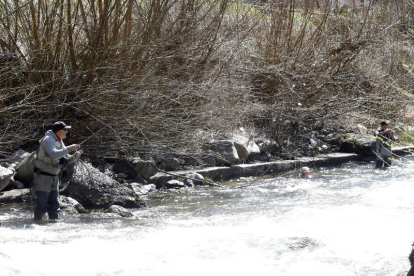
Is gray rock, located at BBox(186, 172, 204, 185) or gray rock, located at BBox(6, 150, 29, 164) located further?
gray rock, located at BBox(186, 172, 204, 185)

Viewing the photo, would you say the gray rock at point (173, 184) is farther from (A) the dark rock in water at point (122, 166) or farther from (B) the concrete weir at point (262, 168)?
(A) the dark rock in water at point (122, 166)

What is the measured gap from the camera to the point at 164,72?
37.6 feet

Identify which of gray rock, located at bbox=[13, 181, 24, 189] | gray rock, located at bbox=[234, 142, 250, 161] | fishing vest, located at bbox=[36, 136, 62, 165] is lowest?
gray rock, located at bbox=[13, 181, 24, 189]

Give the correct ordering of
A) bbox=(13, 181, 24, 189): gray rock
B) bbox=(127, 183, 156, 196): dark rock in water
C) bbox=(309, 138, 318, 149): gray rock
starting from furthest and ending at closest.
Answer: bbox=(309, 138, 318, 149): gray rock
bbox=(127, 183, 156, 196): dark rock in water
bbox=(13, 181, 24, 189): gray rock

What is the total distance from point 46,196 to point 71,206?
96 cm

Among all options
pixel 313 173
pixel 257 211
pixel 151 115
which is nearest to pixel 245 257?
pixel 257 211

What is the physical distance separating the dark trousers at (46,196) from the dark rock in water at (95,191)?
3.58 feet

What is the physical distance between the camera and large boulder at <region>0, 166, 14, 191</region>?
880 centimetres

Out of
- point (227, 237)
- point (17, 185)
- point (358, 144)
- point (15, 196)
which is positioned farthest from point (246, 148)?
point (227, 237)

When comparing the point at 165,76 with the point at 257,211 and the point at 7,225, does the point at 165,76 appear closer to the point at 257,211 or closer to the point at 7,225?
the point at 257,211

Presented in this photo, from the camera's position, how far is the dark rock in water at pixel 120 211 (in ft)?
27.2

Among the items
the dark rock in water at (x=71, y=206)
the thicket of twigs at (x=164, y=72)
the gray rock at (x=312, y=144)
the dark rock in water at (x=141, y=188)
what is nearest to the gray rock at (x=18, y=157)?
the thicket of twigs at (x=164, y=72)

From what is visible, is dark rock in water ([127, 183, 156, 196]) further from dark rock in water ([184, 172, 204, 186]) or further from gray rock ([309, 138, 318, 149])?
gray rock ([309, 138, 318, 149])

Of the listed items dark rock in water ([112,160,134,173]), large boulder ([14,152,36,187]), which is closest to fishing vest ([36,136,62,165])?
large boulder ([14,152,36,187])
